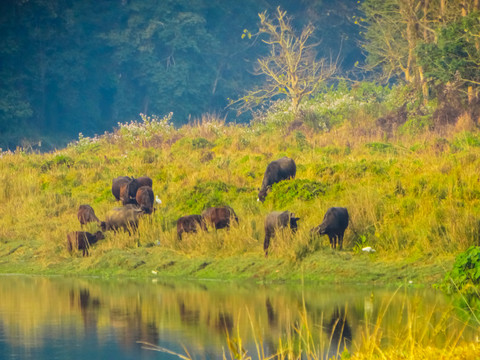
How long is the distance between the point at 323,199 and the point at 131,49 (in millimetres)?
43489

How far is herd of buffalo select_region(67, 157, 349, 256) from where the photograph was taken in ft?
50.4

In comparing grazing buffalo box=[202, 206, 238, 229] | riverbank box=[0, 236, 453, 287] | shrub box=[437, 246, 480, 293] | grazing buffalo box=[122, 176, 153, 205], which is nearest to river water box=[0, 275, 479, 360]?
shrub box=[437, 246, 480, 293]

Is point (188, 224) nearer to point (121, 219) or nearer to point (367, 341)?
point (121, 219)

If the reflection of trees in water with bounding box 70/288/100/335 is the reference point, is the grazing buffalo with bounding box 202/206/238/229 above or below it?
above

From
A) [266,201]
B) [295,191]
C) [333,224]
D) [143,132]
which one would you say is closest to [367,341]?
[333,224]

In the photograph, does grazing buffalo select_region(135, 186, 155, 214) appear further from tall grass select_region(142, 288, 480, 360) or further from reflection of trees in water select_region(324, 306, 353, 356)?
reflection of trees in water select_region(324, 306, 353, 356)

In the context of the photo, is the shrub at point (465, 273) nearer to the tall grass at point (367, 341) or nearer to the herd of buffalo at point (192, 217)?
the tall grass at point (367, 341)

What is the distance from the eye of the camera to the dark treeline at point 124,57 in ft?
185

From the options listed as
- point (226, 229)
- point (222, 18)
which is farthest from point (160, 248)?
point (222, 18)

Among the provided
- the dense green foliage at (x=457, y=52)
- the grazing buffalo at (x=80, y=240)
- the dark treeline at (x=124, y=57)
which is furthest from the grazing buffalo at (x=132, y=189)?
the dark treeline at (x=124, y=57)

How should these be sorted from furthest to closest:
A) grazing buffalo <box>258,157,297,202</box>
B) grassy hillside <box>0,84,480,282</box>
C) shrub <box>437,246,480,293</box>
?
grazing buffalo <box>258,157,297,202</box>
grassy hillside <box>0,84,480,282</box>
shrub <box>437,246,480,293</box>

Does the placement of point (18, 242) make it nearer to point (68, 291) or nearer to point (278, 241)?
point (68, 291)

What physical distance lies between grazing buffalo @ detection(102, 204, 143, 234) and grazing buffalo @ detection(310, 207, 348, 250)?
4248mm

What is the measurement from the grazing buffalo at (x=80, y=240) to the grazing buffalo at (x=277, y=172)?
419 centimetres
